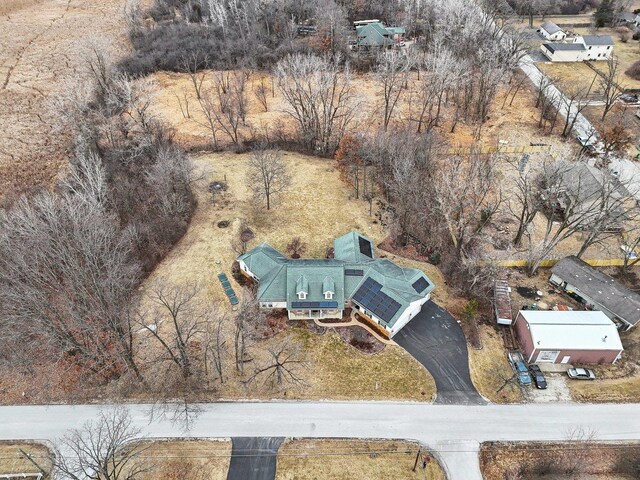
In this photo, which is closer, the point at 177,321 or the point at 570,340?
the point at 570,340

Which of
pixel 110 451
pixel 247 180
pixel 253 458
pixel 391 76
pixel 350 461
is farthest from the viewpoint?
pixel 391 76

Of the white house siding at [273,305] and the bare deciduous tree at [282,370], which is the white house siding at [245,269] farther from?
the bare deciduous tree at [282,370]

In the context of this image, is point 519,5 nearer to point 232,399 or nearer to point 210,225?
point 210,225

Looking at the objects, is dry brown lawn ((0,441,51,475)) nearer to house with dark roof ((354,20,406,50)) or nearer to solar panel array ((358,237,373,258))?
solar panel array ((358,237,373,258))

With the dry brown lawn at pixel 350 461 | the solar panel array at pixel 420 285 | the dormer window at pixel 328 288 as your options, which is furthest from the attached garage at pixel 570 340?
the dormer window at pixel 328 288

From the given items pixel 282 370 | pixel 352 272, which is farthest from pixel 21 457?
pixel 352 272

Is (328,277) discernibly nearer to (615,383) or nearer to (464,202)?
(464,202)
